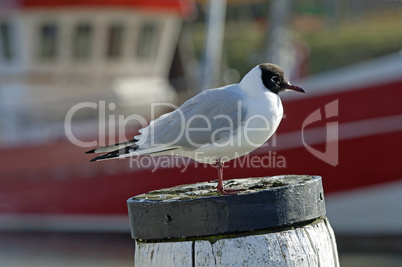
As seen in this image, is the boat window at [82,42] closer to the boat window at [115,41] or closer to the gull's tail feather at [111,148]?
the boat window at [115,41]

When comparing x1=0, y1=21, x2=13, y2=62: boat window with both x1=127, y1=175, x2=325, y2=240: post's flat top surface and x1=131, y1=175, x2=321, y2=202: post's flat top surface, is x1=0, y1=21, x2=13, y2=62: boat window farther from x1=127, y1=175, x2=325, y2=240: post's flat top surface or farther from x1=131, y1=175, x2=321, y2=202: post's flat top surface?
x1=127, y1=175, x2=325, y2=240: post's flat top surface

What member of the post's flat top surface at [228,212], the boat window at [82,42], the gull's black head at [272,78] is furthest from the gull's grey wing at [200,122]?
the boat window at [82,42]

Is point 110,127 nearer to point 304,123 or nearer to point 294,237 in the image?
point 304,123

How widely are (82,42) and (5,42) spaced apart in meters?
1.14

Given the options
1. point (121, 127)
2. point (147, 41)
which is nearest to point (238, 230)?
point (121, 127)

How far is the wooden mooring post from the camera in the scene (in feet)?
Result: 6.93

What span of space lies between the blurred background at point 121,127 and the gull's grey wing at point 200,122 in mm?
4736

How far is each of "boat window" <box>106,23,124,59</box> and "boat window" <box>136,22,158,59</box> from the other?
0.33m

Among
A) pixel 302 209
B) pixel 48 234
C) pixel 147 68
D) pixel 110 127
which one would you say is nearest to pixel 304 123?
pixel 110 127

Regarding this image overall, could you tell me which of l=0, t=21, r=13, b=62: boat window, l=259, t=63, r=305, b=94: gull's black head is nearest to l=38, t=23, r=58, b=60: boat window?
l=0, t=21, r=13, b=62: boat window

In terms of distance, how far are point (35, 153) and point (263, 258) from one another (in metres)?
7.41

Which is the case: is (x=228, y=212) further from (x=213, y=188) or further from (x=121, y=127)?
(x=121, y=127)

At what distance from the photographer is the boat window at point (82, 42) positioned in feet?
31.8

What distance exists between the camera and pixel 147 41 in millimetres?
10258
